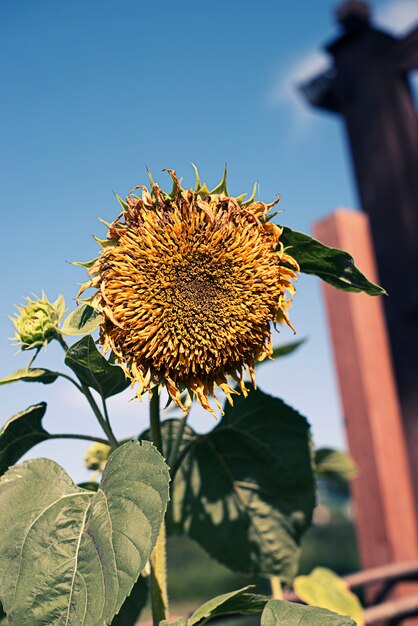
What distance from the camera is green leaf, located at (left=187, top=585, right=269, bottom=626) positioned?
22.3 inches

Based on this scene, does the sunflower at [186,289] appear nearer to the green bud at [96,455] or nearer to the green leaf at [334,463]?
the green bud at [96,455]

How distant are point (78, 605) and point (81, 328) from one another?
0.20 metres

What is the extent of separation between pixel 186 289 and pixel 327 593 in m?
0.73

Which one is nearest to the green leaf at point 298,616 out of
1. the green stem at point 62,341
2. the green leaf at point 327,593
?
the green stem at point 62,341

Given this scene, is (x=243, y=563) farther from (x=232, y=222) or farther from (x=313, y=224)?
(x=313, y=224)

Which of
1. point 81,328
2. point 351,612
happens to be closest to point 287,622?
point 81,328

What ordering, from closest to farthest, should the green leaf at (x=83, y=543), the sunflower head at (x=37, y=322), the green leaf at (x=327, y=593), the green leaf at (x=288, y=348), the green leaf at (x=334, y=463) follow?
the green leaf at (x=83, y=543) → the sunflower head at (x=37, y=322) → the green leaf at (x=288, y=348) → the green leaf at (x=327, y=593) → the green leaf at (x=334, y=463)

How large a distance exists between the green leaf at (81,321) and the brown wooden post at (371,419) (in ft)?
4.10

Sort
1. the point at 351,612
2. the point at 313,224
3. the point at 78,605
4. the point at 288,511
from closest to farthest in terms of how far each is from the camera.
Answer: the point at 78,605 < the point at 288,511 < the point at 351,612 < the point at 313,224

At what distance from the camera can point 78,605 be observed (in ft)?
1.67

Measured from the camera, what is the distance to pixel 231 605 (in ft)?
1.99

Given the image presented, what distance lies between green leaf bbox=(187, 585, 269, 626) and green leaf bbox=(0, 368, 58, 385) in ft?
0.71

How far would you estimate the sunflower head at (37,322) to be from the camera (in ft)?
1.99

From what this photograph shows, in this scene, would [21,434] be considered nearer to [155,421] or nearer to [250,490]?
[155,421]
